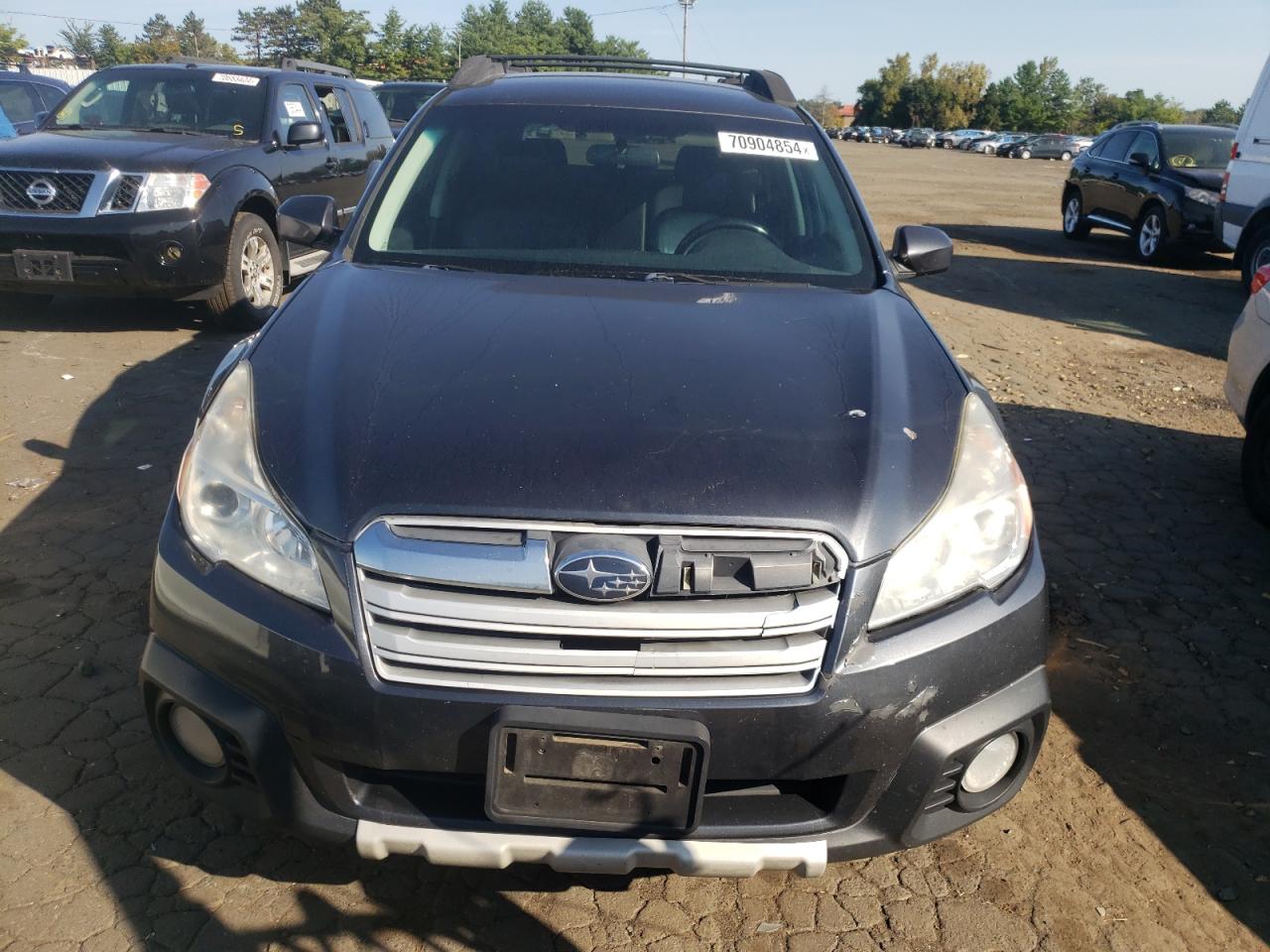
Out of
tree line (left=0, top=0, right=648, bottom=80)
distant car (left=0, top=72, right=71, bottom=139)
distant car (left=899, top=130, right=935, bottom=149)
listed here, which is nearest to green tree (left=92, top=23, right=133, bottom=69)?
tree line (left=0, top=0, right=648, bottom=80)

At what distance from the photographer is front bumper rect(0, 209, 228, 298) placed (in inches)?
257

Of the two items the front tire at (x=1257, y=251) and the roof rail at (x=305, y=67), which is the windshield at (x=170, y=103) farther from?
the front tire at (x=1257, y=251)

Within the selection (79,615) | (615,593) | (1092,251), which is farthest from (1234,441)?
(1092,251)

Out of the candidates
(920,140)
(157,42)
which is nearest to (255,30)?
(157,42)

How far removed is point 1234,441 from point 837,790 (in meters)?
5.28

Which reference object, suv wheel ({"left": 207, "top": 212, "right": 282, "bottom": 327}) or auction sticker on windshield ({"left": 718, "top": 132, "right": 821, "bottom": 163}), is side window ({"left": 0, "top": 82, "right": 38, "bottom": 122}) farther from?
auction sticker on windshield ({"left": 718, "top": 132, "right": 821, "bottom": 163})

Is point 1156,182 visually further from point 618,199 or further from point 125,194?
point 618,199

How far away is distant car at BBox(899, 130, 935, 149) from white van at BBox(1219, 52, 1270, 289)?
6308 cm

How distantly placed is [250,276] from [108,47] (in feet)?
313

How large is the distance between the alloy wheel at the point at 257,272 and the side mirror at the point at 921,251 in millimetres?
5091

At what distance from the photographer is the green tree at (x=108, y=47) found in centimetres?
7531

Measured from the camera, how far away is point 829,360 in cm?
254

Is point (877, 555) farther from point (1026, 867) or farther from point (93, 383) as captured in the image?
point (93, 383)

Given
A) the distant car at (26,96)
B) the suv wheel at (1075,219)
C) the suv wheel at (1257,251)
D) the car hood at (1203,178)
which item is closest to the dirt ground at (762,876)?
the suv wheel at (1257,251)
